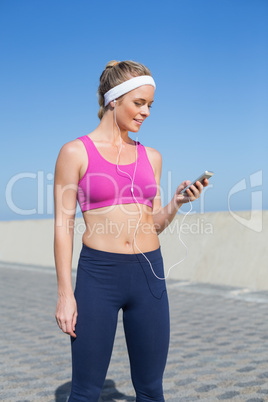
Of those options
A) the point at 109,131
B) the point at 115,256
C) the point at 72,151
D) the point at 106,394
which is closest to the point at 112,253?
the point at 115,256

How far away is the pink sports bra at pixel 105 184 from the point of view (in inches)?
103

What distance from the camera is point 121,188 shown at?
2.64m

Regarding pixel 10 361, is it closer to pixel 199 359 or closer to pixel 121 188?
pixel 199 359

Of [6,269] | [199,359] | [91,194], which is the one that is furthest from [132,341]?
[6,269]

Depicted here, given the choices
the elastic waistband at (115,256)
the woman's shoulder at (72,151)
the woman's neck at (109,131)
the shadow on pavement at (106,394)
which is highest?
the woman's neck at (109,131)

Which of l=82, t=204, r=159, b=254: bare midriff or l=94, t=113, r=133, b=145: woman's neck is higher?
l=94, t=113, r=133, b=145: woman's neck

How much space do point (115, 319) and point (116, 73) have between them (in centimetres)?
125

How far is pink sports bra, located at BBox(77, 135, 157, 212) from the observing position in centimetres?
262

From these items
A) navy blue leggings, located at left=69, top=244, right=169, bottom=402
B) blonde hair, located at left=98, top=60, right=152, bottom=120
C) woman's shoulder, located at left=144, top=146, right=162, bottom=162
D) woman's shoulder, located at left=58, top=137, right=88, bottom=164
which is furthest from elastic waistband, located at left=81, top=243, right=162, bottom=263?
blonde hair, located at left=98, top=60, right=152, bottom=120

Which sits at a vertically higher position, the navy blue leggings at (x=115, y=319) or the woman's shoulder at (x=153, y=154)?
the woman's shoulder at (x=153, y=154)

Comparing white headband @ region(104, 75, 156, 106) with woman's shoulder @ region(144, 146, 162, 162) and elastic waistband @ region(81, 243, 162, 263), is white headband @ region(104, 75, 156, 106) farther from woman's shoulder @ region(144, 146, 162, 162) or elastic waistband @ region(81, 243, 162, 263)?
elastic waistband @ region(81, 243, 162, 263)

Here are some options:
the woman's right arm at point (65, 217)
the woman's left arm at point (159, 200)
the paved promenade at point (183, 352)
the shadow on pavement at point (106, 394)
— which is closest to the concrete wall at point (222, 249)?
the paved promenade at point (183, 352)

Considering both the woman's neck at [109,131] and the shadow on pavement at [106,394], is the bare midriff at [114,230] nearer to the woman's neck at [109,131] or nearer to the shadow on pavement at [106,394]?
the woman's neck at [109,131]

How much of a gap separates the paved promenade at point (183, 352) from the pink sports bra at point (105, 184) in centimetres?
202
